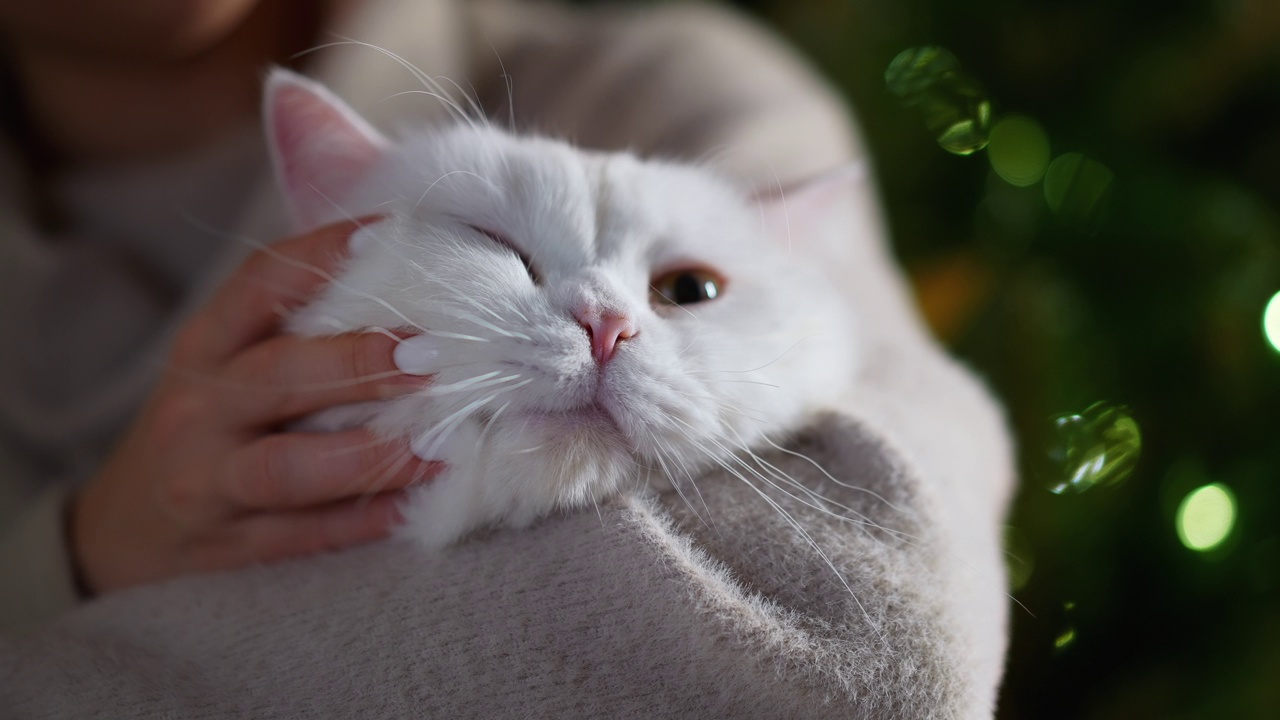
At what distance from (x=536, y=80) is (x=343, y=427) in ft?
2.38

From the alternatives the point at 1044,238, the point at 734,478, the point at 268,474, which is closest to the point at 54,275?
the point at 268,474

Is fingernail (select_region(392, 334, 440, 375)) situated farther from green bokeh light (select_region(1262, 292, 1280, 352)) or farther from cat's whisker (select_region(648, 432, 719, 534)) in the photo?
green bokeh light (select_region(1262, 292, 1280, 352))

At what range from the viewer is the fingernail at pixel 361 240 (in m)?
0.52

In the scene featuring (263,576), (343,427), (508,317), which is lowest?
(263,576)

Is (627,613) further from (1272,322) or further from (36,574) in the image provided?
(1272,322)

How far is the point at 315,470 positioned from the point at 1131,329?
3.15ft

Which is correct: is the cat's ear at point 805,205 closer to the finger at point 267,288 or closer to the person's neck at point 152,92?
the finger at point 267,288

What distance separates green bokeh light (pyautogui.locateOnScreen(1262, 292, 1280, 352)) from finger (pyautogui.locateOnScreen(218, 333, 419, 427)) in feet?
3.05

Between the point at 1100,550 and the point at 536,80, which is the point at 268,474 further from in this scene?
the point at 1100,550

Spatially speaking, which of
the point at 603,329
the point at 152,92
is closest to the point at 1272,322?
the point at 603,329

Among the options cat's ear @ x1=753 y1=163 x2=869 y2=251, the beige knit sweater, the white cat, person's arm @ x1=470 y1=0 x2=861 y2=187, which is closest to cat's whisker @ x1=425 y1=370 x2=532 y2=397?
the white cat

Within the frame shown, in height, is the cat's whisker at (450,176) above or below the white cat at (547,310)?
above

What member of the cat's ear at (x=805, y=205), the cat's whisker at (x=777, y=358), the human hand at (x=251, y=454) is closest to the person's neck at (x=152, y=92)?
the human hand at (x=251, y=454)

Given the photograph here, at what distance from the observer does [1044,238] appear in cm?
104
